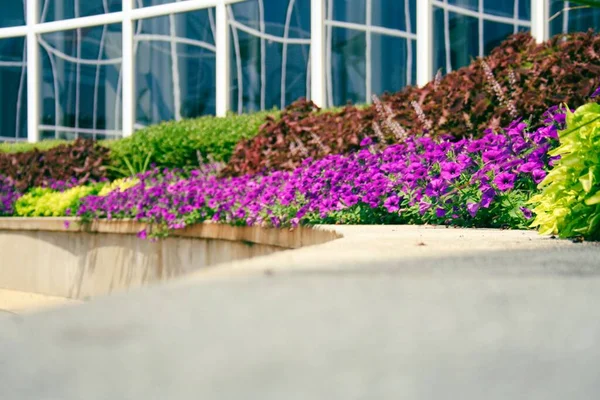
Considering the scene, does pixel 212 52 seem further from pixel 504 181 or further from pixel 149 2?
pixel 504 181

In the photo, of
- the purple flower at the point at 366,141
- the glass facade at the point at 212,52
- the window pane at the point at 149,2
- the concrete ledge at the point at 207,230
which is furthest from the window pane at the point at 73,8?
the purple flower at the point at 366,141

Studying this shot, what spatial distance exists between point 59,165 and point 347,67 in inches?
172

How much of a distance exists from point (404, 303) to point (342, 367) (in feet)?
1.43

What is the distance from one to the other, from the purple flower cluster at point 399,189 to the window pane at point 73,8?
848 cm

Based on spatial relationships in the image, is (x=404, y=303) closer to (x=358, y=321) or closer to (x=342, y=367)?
(x=358, y=321)

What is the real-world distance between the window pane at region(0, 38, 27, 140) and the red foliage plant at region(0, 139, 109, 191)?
4238 millimetres

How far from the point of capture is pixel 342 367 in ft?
3.18

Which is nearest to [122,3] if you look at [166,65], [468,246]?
[166,65]

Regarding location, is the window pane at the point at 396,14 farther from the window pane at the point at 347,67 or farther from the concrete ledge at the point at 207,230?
the concrete ledge at the point at 207,230

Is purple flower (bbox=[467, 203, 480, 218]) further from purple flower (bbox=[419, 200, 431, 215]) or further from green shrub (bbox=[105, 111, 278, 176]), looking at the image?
green shrub (bbox=[105, 111, 278, 176])

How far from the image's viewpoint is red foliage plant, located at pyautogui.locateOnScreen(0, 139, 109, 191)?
33.6 feet

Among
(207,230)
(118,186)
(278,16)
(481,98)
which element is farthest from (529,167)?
(278,16)

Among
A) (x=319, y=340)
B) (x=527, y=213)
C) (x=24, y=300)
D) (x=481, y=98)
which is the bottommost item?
(x=24, y=300)

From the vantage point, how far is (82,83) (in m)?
14.0
